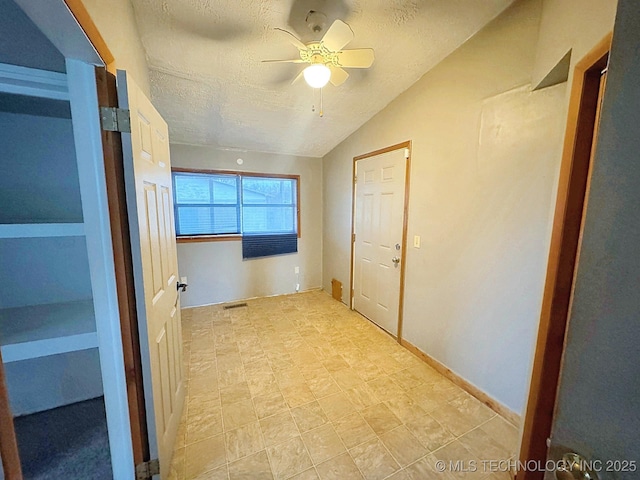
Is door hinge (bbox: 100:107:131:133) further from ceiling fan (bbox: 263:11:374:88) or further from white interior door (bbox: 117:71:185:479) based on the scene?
ceiling fan (bbox: 263:11:374:88)

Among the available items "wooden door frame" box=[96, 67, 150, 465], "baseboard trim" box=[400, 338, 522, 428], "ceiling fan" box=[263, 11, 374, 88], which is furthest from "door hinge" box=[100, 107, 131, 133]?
"baseboard trim" box=[400, 338, 522, 428]

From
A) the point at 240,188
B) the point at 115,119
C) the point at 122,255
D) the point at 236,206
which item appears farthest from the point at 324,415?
the point at 240,188

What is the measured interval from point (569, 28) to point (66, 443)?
3.38 meters

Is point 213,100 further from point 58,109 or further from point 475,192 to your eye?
point 475,192

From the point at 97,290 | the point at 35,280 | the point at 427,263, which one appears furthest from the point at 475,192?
the point at 35,280

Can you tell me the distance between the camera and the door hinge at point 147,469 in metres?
1.15

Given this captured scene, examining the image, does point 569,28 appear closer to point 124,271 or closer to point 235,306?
A: point 124,271

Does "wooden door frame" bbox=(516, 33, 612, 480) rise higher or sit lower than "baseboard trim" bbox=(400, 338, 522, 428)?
higher

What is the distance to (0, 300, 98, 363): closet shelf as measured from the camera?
1028 mm

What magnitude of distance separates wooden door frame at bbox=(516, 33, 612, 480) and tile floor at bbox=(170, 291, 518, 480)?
443 mm

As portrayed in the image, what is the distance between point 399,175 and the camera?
2.59m

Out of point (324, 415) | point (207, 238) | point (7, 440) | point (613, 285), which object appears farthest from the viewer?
point (207, 238)

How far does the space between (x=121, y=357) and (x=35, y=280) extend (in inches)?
35.9

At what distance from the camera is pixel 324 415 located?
174cm
